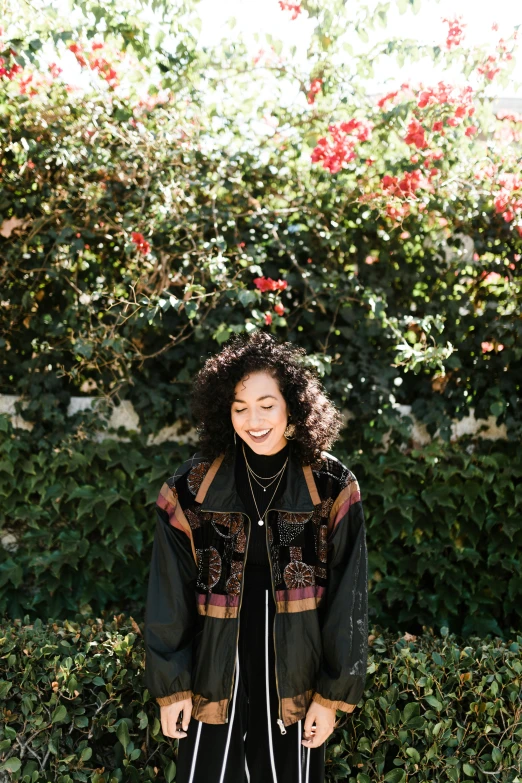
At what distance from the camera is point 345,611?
2186 millimetres

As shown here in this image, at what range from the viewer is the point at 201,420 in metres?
2.42

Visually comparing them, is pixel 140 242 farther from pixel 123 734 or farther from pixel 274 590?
pixel 123 734

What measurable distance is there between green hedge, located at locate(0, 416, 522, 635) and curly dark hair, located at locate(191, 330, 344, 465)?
1.18 m

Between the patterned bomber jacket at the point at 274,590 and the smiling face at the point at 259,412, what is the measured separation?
13 cm

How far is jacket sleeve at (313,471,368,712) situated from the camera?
2170 millimetres

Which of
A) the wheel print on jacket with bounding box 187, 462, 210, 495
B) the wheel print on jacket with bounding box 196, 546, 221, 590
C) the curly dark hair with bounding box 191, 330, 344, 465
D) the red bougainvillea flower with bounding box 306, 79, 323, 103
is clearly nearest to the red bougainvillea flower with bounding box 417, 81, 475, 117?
the red bougainvillea flower with bounding box 306, 79, 323, 103

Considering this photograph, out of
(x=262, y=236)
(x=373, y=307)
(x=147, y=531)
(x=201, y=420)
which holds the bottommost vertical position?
(x=147, y=531)

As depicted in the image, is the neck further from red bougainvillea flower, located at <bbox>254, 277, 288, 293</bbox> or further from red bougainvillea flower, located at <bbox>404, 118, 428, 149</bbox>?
red bougainvillea flower, located at <bbox>404, 118, 428, 149</bbox>

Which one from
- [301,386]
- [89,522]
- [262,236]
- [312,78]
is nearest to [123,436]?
[89,522]

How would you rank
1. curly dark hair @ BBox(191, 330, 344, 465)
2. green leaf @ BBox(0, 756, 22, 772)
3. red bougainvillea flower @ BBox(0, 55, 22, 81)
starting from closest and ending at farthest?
1. curly dark hair @ BBox(191, 330, 344, 465)
2. green leaf @ BBox(0, 756, 22, 772)
3. red bougainvillea flower @ BBox(0, 55, 22, 81)

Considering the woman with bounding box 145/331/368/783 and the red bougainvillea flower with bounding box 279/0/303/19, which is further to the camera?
the red bougainvillea flower with bounding box 279/0/303/19

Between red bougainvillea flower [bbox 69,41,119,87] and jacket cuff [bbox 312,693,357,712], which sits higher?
red bougainvillea flower [bbox 69,41,119,87]

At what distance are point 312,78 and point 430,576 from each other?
2388 mm

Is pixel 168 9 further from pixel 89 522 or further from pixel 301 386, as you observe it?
pixel 89 522
